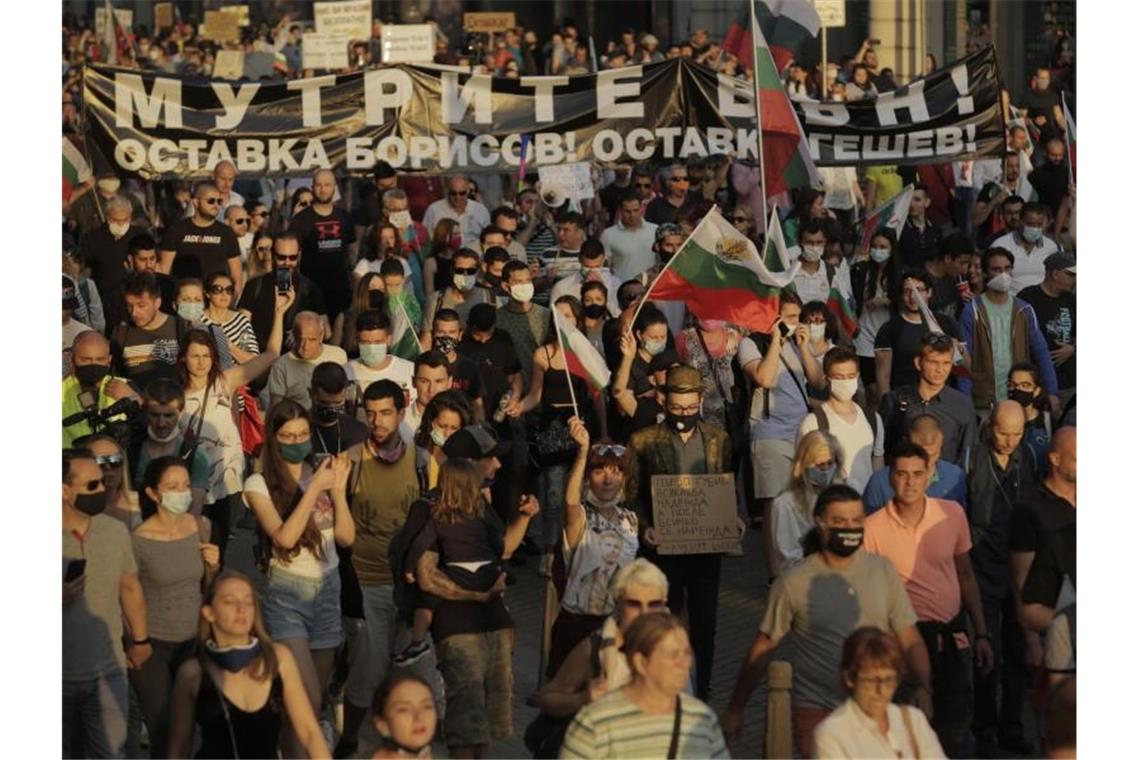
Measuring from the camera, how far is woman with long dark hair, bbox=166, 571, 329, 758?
845 cm

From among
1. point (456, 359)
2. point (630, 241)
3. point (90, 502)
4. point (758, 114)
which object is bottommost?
point (90, 502)

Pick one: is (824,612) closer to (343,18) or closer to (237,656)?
(237,656)

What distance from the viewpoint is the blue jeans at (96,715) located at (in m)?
8.91

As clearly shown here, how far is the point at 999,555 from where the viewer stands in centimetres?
1025

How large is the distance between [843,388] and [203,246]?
19.1ft

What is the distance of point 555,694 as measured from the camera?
909 cm

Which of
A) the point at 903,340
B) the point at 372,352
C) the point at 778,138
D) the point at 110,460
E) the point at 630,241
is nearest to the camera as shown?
the point at 110,460

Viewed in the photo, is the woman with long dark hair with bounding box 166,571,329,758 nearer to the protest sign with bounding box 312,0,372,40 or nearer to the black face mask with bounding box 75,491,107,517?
the black face mask with bounding box 75,491,107,517

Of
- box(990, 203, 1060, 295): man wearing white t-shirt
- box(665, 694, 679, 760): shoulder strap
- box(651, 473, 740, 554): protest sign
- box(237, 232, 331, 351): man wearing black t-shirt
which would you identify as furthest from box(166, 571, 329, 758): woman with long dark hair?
box(990, 203, 1060, 295): man wearing white t-shirt

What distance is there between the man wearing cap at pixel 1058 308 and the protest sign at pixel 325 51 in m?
16.6

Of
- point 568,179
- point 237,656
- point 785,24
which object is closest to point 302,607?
point 237,656

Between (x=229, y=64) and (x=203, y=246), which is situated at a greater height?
(x=229, y=64)

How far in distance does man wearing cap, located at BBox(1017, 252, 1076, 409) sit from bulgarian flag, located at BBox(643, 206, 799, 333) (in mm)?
2627

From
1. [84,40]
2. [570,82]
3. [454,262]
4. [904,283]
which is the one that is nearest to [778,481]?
[904,283]
